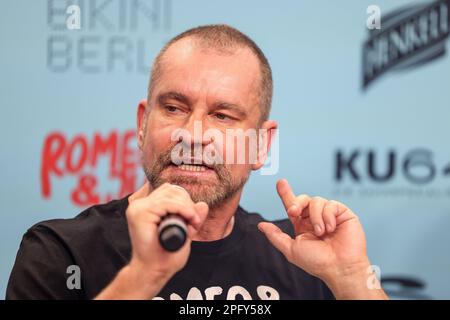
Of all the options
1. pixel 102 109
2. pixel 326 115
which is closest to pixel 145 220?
pixel 102 109

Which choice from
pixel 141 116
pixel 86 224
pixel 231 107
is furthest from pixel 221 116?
pixel 86 224

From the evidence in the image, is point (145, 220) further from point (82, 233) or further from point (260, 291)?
point (260, 291)

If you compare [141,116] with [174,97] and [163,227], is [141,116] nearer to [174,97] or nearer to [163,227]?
[174,97]

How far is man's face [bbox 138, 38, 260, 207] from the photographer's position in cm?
124

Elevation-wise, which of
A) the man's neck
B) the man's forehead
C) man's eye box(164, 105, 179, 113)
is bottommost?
the man's neck

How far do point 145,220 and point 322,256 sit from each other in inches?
17.6

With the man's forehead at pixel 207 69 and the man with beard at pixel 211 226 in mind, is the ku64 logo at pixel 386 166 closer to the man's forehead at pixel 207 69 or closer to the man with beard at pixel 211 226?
the man with beard at pixel 211 226

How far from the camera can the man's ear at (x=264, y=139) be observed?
56.2 inches

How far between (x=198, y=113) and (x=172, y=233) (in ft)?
1.47

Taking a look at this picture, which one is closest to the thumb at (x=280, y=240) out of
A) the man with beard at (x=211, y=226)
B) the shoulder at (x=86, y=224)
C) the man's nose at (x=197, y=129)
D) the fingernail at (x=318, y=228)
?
the man with beard at (x=211, y=226)

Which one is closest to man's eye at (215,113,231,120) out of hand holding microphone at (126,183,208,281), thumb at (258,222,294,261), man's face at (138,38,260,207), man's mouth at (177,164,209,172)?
man's face at (138,38,260,207)

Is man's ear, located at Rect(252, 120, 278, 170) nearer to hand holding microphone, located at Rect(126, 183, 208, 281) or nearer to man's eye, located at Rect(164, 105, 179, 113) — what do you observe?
man's eye, located at Rect(164, 105, 179, 113)

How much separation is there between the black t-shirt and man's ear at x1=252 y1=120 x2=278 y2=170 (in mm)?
166

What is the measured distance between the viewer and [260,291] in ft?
4.38
